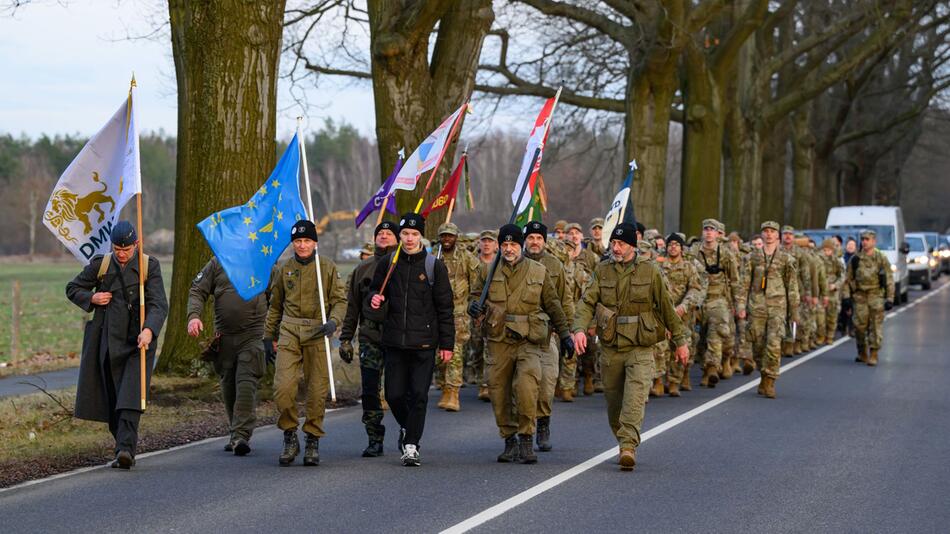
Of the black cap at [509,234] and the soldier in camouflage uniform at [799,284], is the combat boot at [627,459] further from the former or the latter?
the soldier in camouflage uniform at [799,284]

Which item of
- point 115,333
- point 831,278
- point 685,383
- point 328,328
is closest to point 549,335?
point 328,328

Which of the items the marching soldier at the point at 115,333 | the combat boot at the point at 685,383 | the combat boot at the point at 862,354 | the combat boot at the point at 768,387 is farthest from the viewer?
the combat boot at the point at 862,354

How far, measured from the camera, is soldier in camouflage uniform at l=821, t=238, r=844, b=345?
23859 millimetres

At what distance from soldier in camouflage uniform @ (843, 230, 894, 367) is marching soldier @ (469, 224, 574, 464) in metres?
10.2

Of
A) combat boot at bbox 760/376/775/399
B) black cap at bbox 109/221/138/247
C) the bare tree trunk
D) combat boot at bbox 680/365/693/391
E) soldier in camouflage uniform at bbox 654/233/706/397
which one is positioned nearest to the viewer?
black cap at bbox 109/221/138/247

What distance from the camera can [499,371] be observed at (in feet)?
34.9

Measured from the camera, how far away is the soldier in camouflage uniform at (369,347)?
35.1ft

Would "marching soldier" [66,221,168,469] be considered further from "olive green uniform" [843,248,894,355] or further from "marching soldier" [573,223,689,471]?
"olive green uniform" [843,248,894,355]

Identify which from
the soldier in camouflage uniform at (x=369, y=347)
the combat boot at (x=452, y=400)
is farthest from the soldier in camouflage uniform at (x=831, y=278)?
the soldier in camouflage uniform at (x=369, y=347)

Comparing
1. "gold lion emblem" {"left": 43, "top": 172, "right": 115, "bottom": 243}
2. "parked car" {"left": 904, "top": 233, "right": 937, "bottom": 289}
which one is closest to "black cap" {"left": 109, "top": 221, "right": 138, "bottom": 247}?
"gold lion emblem" {"left": 43, "top": 172, "right": 115, "bottom": 243}

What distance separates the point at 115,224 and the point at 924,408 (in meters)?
8.29

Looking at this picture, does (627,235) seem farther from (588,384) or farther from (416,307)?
(588,384)

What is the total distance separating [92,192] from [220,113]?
387 cm

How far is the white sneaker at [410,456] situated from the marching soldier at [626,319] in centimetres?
140
